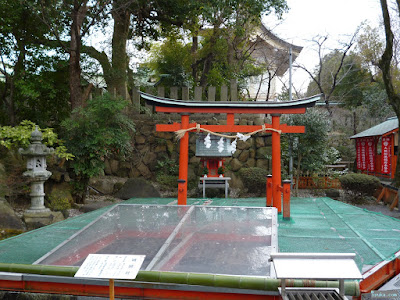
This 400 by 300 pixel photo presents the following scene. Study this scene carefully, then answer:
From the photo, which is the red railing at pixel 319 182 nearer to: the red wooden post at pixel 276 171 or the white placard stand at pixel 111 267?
the red wooden post at pixel 276 171

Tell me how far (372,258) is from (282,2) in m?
10.5

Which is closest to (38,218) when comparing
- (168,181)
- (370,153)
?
(168,181)

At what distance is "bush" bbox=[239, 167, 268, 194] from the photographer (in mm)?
12758

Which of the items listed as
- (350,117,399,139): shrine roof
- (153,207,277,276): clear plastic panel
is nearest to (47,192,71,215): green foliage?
(153,207,277,276): clear plastic panel

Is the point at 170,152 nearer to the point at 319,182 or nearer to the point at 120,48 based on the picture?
the point at 120,48

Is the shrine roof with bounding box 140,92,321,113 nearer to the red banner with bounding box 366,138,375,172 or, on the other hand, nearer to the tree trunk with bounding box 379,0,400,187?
the tree trunk with bounding box 379,0,400,187

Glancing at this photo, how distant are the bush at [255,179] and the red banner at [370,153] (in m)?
7.31

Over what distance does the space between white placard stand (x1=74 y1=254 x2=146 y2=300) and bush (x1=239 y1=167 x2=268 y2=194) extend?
33.1ft

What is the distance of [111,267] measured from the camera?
2.90m

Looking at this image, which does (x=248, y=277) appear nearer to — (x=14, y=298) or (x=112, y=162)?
(x=14, y=298)

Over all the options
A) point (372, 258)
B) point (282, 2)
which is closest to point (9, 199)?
point (372, 258)

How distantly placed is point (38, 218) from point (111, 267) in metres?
5.98

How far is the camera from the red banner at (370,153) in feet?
55.8

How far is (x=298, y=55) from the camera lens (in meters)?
23.3
